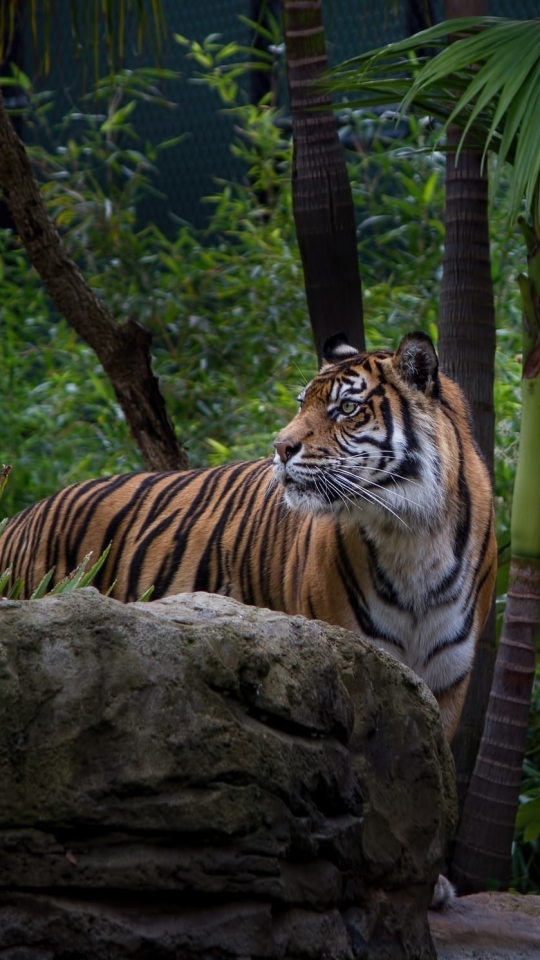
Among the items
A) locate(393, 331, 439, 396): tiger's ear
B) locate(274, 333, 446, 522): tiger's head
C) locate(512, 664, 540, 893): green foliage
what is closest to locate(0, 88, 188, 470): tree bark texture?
locate(274, 333, 446, 522): tiger's head

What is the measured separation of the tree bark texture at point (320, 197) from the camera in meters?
4.27

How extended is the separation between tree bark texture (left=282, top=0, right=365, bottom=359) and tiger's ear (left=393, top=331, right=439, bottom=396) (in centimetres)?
70

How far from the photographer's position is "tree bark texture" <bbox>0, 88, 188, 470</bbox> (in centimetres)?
480

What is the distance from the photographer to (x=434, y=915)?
10.4 ft

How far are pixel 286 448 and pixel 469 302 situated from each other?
106 cm

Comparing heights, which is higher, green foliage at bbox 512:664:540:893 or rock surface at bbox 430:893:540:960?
rock surface at bbox 430:893:540:960

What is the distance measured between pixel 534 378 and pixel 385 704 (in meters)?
1.25

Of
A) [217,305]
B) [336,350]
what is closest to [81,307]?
[336,350]

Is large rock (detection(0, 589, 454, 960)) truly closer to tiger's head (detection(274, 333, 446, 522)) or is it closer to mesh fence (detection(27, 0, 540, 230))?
tiger's head (detection(274, 333, 446, 522))

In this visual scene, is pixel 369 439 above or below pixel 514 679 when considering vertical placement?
above

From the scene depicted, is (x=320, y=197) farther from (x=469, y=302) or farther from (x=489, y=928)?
(x=489, y=928)

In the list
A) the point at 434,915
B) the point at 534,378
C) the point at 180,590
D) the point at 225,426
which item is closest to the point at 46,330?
the point at 225,426

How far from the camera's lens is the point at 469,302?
4285mm

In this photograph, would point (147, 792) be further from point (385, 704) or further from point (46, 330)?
point (46, 330)
